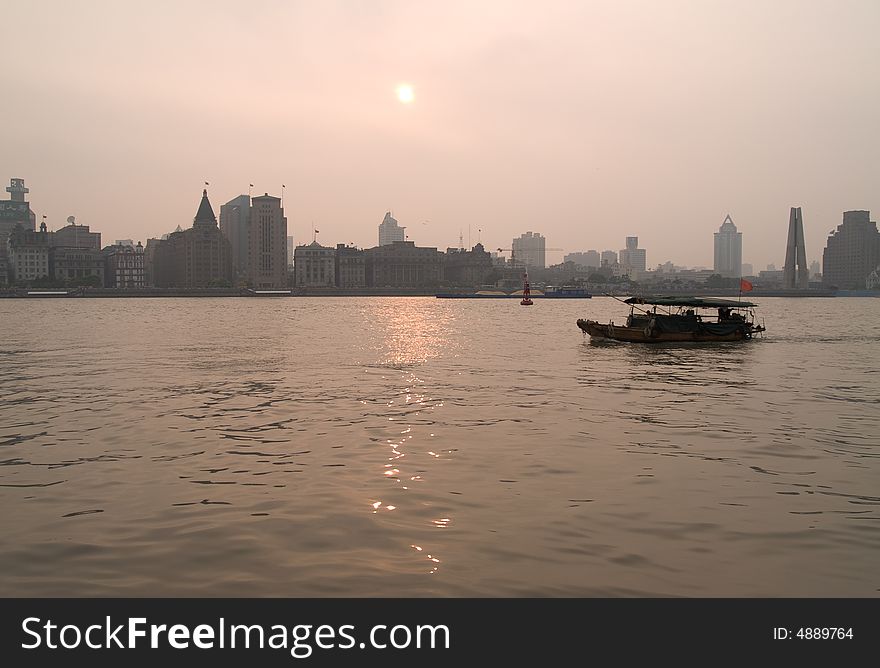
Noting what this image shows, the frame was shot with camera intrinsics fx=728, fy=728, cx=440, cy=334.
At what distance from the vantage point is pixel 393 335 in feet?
224

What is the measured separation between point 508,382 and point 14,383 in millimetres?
21520

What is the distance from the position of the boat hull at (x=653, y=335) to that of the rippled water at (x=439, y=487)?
2060cm

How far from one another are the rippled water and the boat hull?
67.6 feet

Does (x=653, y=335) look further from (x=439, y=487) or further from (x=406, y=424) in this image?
(x=439, y=487)

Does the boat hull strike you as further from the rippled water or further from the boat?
the rippled water

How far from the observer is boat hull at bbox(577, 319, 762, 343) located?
53031 mm

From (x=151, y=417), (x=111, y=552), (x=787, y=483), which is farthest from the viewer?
(x=151, y=417)

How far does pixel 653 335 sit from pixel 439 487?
41.7 meters

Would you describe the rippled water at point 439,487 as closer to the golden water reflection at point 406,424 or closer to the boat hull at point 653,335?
the golden water reflection at point 406,424

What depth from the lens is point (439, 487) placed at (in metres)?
14.3

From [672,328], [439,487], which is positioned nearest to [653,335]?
[672,328]

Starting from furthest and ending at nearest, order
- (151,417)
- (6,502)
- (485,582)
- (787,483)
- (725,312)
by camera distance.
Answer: (725,312), (151,417), (787,483), (6,502), (485,582)
